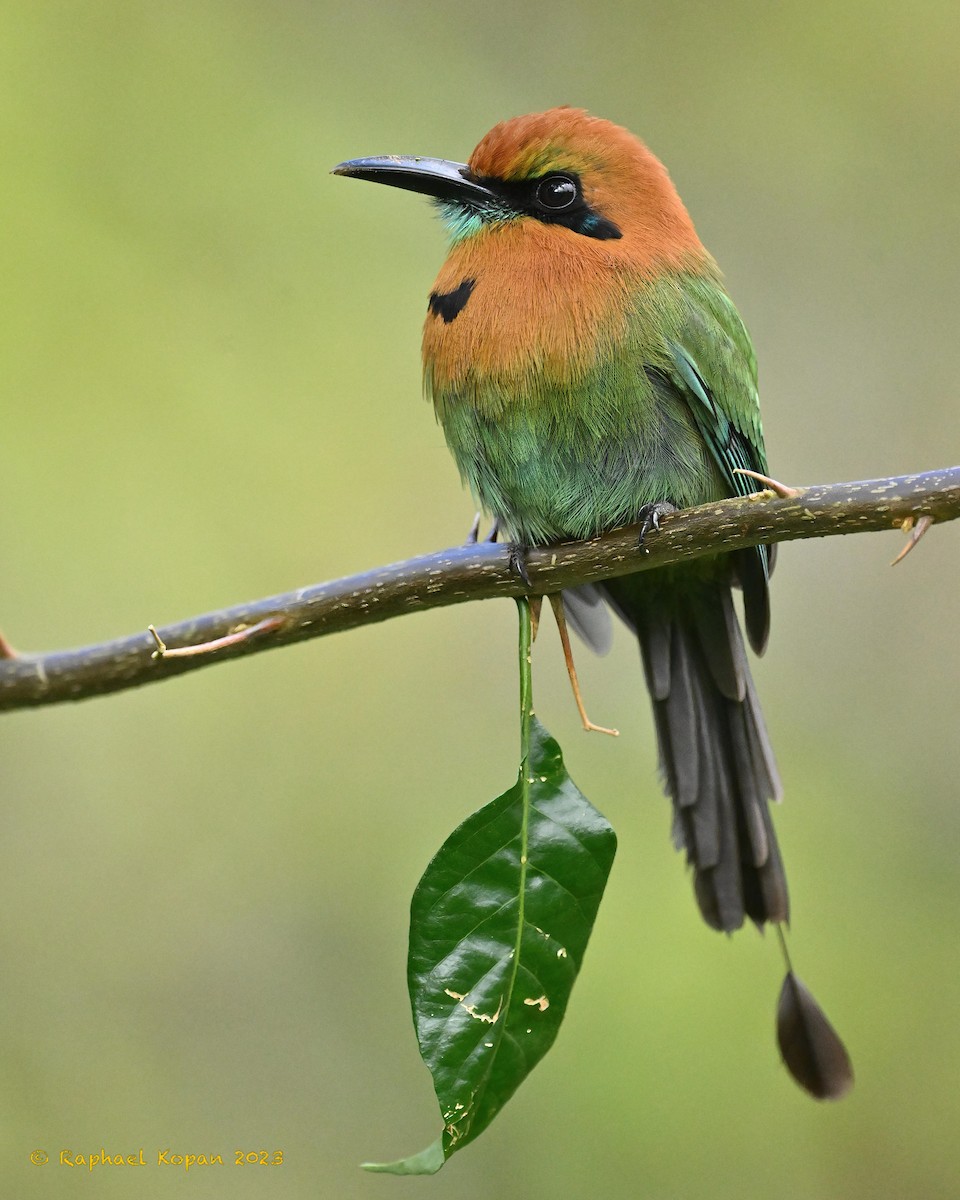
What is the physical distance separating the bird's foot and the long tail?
364 millimetres

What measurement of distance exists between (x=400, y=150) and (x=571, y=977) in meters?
3.69

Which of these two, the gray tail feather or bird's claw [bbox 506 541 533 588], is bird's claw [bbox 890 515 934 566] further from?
the gray tail feather

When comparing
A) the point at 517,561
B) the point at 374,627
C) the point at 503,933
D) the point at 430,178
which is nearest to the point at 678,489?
the point at 517,561

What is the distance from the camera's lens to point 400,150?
5016mm

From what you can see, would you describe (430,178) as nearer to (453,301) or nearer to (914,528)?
(453,301)

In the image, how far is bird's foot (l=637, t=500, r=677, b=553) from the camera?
2430 millimetres

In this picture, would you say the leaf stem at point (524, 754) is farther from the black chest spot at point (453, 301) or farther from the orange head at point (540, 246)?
the black chest spot at point (453, 301)

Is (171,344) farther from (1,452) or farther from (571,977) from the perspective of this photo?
(571,977)

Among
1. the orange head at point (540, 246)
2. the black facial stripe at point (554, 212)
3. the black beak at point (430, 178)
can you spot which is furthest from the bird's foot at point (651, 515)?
the black beak at point (430, 178)

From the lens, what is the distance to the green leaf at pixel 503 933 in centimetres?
203

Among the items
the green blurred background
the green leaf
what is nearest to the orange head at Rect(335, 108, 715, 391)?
the green leaf

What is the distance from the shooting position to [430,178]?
295 centimetres

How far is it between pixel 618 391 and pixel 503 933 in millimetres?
1191

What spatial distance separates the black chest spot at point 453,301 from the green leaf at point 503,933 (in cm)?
102
